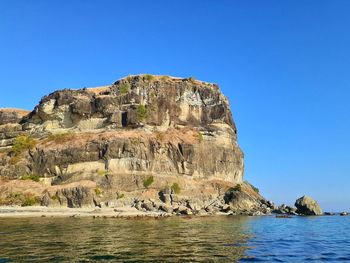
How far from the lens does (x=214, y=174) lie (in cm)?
11238

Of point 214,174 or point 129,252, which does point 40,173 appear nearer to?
point 214,174

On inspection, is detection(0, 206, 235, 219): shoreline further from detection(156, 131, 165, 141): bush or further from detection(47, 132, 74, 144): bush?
detection(47, 132, 74, 144): bush

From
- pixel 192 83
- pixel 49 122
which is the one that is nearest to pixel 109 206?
Result: pixel 49 122

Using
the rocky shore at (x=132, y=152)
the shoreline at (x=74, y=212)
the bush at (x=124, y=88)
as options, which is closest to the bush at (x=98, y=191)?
the rocky shore at (x=132, y=152)

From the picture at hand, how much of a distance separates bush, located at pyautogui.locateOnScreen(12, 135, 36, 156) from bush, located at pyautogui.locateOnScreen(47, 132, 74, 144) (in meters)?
5.03

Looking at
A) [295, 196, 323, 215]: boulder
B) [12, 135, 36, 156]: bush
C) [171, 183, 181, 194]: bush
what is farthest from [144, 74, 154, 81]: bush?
[295, 196, 323, 215]: boulder

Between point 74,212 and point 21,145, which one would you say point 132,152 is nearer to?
point 74,212

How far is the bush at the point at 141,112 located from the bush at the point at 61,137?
20000mm

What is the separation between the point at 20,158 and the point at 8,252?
84.9 m

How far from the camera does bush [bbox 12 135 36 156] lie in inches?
4186

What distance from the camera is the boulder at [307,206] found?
3947 inches

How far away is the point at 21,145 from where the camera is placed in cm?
10738

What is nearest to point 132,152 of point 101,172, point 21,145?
point 101,172

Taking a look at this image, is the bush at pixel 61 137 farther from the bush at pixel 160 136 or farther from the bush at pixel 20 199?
the bush at pixel 160 136
